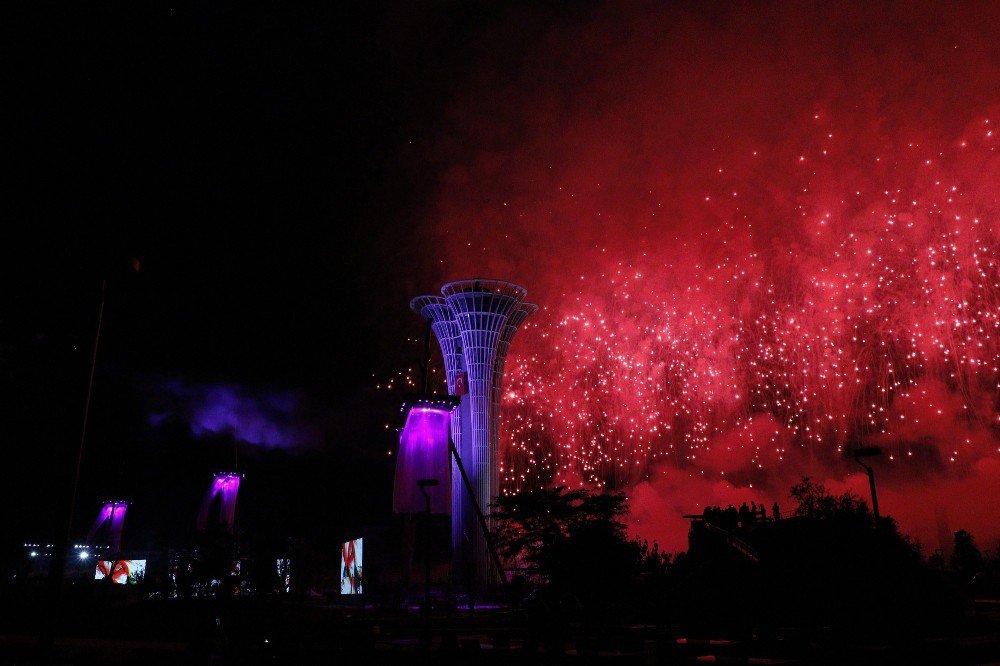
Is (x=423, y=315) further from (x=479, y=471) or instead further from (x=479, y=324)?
(x=479, y=471)

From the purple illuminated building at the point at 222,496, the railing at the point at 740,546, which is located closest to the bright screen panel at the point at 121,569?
the purple illuminated building at the point at 222,496

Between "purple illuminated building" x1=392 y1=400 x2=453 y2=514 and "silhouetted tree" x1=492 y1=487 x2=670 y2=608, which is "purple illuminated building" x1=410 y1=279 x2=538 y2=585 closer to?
"silhouetted tree" x1=492 y1=487 x2=670 y2=608

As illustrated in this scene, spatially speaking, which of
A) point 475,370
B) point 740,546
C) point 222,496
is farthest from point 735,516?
point 222,496

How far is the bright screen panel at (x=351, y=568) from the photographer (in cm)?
3762

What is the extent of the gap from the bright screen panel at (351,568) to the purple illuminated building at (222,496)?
8594mm

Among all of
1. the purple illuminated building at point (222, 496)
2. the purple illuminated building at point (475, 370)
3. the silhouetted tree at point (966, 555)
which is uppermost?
the purple illuminated building at point (475, 370)

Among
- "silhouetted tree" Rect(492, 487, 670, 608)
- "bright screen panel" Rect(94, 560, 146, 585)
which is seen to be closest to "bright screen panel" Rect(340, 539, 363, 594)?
"silhouetted tree" Rect(492, 487, 670, 608)

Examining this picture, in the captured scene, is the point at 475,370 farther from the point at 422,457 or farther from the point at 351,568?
the point at 351,568

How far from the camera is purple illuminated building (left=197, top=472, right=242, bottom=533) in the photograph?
143 feet

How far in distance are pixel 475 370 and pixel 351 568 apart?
1320 centimetres

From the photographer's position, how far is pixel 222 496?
43625mm

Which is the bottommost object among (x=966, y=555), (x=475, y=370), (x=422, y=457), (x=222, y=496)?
(x=966, y=555)

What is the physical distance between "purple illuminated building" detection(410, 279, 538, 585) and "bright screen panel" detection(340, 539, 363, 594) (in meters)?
5.89

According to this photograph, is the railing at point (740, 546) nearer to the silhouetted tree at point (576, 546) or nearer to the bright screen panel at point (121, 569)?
the silhouetted tree at point (576, 546)
